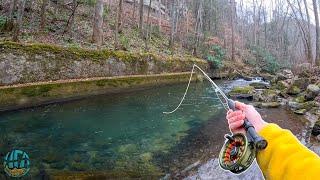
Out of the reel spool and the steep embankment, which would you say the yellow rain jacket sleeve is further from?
the steep embankment

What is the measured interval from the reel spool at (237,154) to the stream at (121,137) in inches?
201

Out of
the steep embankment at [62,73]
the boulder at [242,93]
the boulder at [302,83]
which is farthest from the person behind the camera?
the boulder at [302,83]

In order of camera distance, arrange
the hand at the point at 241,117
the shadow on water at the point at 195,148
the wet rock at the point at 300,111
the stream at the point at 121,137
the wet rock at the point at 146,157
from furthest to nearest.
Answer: the wet rock at the point at 300,111, the wet rock at the point at 146,157, the shadow on water at the point at 195,148, the stream at the point at 121,137, the hand at the point at 241,117

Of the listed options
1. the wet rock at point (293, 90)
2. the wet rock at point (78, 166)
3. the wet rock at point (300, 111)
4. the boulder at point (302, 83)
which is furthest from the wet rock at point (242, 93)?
the wet rock at point (78, 166)

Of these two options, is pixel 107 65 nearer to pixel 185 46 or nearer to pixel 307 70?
pixel 307 70

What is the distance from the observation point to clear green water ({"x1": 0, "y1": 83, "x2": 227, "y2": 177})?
274 inches

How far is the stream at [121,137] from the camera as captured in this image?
6.77m

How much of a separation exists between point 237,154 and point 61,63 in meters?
13.6

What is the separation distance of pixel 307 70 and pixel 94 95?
1441 centimetres

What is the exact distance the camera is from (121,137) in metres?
9.09

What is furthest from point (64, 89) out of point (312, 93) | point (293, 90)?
→ point (293, 90)

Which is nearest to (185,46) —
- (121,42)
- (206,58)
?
(206,58)

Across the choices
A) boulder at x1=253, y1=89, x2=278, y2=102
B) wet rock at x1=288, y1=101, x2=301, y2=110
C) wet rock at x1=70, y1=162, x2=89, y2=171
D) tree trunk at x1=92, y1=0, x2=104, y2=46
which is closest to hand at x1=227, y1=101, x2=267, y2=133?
wet rock at x1=70, y1=162, x2=89, y2=171

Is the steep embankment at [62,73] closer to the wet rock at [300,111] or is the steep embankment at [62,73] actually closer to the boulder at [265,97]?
the boulder at [265,97]
